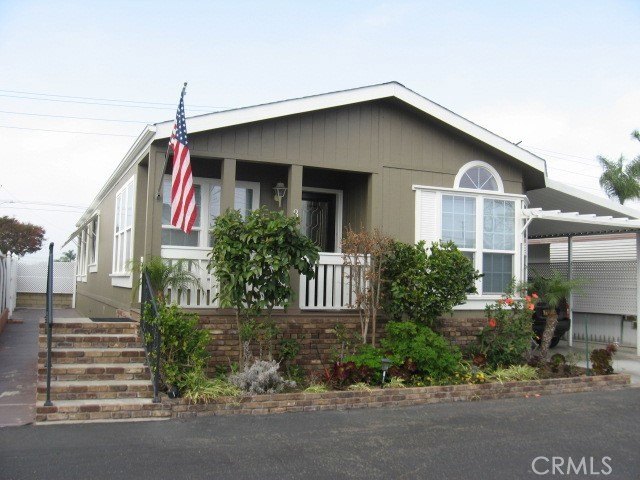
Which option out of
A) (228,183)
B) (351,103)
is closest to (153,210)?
(228,183)

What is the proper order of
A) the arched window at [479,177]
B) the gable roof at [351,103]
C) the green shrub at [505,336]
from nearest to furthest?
the gable roof at [351,103] → the green shrub at [505,336] → the arched window at [479,177]

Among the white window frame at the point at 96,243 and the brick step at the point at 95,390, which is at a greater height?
the white window frame at the point at 96,243

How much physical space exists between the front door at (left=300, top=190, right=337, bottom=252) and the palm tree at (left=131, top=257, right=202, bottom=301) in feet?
10.5

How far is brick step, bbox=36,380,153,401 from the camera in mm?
7016

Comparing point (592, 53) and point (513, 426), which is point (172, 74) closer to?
point (592, 53)

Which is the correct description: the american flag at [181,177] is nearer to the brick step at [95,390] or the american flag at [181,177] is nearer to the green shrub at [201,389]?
the green shrub at [201,389]

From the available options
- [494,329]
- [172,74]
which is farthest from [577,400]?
[172,74]

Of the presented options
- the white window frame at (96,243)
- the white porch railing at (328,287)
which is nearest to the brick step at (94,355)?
the white porch railing at (328,287)

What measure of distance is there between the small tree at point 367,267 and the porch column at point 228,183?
1797mm

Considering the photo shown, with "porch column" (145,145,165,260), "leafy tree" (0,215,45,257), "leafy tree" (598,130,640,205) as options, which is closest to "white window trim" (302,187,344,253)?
"porch column" (145,145,165,260)

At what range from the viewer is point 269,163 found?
961 cm

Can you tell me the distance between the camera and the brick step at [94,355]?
768 centimetres

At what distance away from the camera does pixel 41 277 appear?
81.0ft

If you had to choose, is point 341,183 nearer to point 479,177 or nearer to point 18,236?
point 479,177
